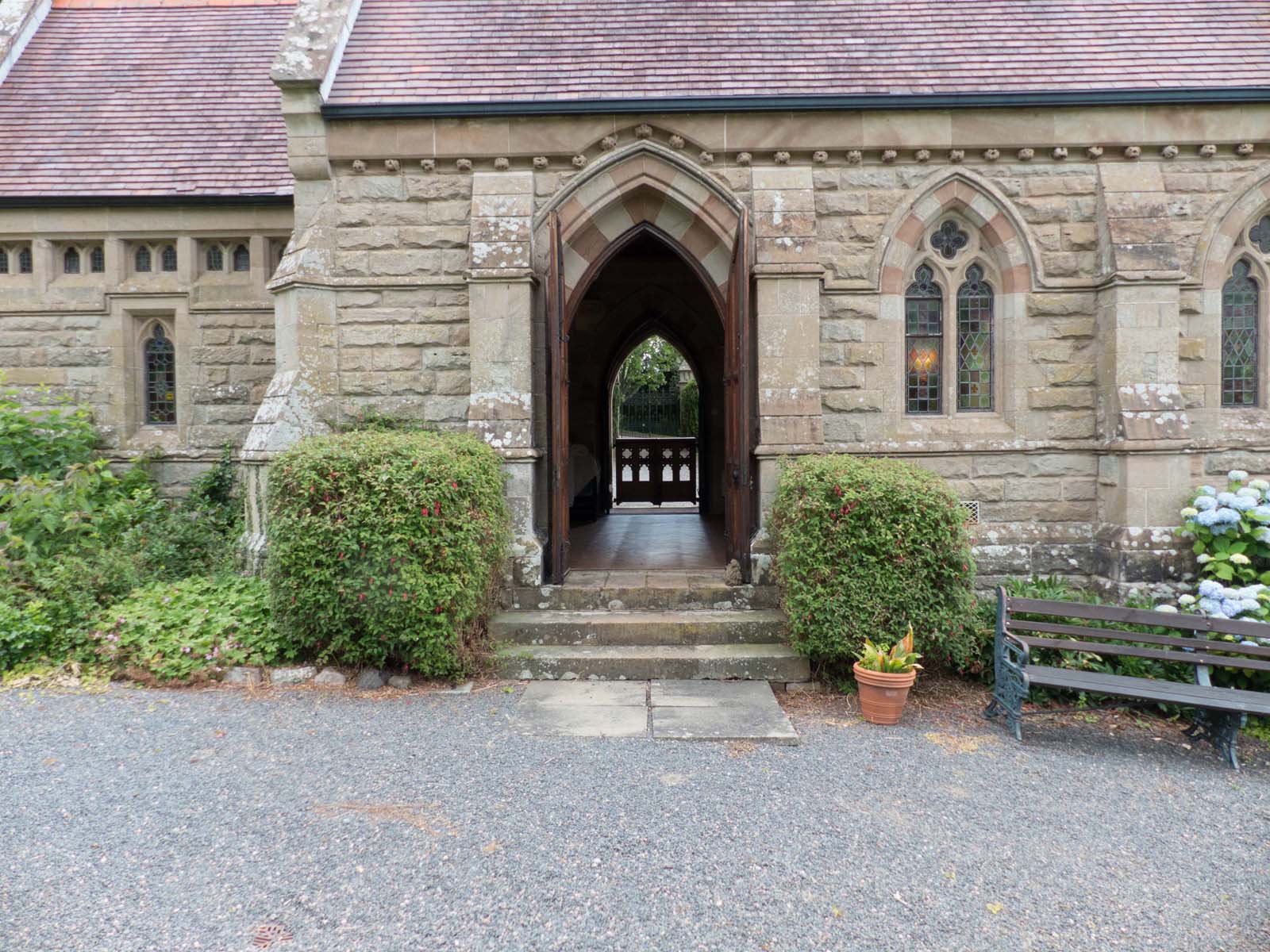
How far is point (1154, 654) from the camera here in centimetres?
490

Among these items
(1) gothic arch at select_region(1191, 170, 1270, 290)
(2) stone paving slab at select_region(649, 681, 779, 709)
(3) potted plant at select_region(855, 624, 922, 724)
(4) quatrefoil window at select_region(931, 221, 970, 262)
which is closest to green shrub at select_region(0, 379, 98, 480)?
(2) stone paving slab at select_region(649, 681, 779, 709)

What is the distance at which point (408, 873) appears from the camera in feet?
10.4

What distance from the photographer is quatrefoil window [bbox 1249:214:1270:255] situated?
23.0 ft

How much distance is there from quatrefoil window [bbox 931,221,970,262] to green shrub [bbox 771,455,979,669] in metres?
2.89

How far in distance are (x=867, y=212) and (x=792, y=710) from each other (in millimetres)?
4561

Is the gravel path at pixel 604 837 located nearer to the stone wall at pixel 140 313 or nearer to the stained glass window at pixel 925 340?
the stained glass window at pixel 925 340

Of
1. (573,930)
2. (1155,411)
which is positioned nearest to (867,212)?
(1155,411)

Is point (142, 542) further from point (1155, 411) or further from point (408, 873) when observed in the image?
point (1155, 411)

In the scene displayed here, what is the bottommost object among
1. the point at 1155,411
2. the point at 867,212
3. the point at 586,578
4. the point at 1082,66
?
the point at 586,578

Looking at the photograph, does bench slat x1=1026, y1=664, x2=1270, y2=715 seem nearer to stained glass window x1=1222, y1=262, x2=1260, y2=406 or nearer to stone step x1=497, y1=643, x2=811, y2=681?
stone step x1=497, y1=643, x2=811, y2=681

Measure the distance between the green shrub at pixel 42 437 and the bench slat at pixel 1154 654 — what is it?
32.2 ft

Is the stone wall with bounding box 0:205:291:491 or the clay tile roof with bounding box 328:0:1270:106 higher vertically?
the clay tile roof with bounding box 328:0:1270:106

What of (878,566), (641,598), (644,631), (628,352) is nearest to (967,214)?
(878,566)

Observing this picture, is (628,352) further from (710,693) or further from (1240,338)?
(710,693)
